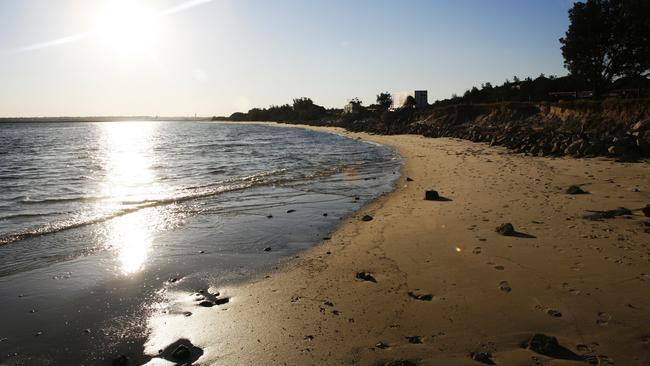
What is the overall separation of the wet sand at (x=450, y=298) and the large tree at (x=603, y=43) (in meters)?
32.0

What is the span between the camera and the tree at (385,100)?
295 feet

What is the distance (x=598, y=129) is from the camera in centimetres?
2619

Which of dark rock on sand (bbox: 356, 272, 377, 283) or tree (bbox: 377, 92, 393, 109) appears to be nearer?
dark rock on sand (bbox: 356, 272, 377, 283)

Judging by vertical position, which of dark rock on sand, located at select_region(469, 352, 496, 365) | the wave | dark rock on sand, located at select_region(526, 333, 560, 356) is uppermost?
dark rock on sand, located at select_region(526, 333, 560, 356)

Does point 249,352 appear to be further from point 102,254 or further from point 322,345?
point 102,254

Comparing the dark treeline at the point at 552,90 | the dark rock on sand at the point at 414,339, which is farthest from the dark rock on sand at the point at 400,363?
the dark treeline at the point at 552,90

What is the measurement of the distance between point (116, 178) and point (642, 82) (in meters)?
45.3

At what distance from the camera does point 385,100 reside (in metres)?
90.6

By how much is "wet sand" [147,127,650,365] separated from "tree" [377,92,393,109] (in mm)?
81698

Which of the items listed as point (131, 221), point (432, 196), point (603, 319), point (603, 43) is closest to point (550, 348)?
point (603, 319)

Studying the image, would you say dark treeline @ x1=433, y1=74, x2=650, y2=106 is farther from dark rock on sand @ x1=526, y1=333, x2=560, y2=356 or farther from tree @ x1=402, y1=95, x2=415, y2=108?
dark rock on sand @ x1=526, y1=333, x2=560, y2=356

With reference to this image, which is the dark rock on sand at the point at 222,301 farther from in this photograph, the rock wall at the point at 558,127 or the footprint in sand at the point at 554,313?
the rock wall at the point at 558,127

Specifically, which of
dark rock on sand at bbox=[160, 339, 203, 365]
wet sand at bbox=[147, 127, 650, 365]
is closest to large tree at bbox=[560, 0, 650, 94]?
wet sand at bbox=[147, 127, 650, 365]

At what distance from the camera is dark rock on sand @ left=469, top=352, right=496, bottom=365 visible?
4.03 meters
